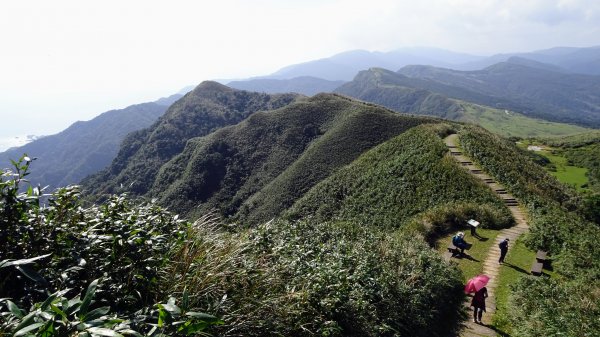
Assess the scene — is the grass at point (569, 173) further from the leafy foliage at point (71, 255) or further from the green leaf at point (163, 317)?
the green leaf at point (163, 317)

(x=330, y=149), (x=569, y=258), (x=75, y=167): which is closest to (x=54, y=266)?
(x=569, y=258)

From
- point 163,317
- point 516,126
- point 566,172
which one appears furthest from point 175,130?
point 516,126

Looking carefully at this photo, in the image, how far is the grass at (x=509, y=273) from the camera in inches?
343

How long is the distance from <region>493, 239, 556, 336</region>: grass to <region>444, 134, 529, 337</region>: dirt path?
0.14 metres

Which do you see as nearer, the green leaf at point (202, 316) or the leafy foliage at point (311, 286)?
the green leaf at point (202, 316)

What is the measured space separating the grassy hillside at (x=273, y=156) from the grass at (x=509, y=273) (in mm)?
34477

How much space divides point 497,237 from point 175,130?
405ft

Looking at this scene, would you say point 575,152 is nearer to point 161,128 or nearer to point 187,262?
point 187,262

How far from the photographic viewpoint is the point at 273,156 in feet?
233

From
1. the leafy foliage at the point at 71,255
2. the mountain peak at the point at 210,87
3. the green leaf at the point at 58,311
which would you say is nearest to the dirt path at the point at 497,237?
the leafy foliage at the point at 71,255

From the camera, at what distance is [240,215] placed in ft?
172

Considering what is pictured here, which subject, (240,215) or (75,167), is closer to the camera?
(240,215)

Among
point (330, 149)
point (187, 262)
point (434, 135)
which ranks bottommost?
point (330, 149)

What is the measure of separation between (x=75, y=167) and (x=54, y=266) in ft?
740
